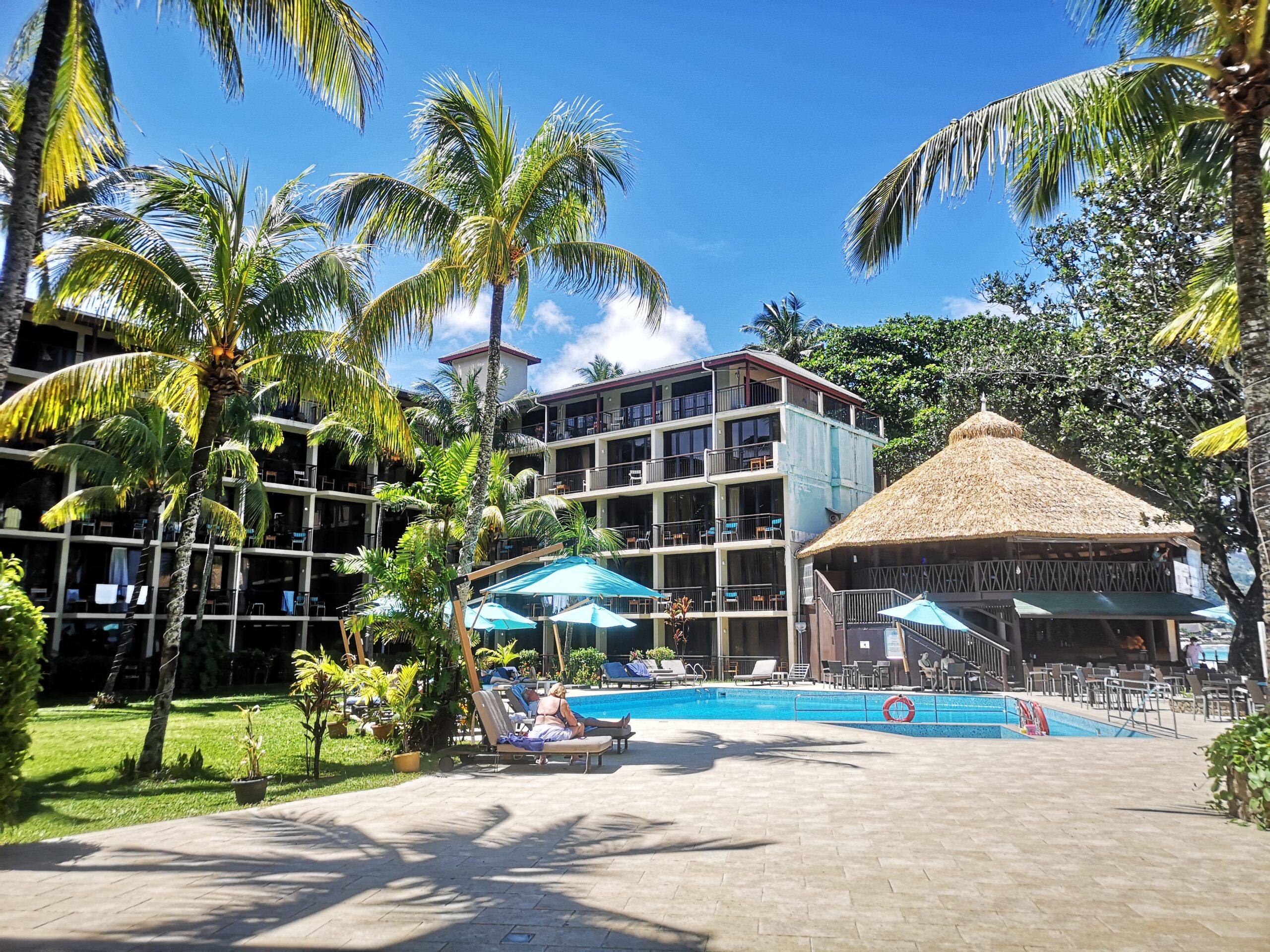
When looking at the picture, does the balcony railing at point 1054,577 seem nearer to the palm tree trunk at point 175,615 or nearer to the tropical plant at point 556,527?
the tropical plant at point 556,527

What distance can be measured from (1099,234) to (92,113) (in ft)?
75.6

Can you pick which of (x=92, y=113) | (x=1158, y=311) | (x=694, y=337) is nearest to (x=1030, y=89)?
(x=92, y=113)

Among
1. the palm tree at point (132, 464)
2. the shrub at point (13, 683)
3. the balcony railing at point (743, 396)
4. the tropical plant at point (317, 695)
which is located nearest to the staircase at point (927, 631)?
the balcony railing at point (743, 396)

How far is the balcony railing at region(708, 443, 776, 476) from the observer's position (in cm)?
3216

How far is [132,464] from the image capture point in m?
20.0

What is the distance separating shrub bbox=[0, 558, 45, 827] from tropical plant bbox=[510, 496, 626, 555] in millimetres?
19804

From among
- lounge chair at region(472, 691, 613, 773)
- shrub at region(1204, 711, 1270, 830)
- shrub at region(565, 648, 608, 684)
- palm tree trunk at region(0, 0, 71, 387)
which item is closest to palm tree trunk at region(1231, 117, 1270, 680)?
shrub at region(1204, 711, 1270, 830)

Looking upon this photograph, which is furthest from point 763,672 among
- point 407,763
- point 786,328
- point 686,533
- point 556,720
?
point 786,328

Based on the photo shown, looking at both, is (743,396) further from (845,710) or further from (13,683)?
(13,683)

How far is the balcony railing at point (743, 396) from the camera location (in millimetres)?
33656

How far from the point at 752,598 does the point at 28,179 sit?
91.5ft

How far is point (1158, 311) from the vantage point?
2131 cm

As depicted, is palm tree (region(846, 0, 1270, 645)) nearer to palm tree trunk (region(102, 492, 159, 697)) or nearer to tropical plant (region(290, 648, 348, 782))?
tropical plant (region(290, 648, 348, 782))

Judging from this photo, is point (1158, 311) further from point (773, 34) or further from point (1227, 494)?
point (773, 34)
